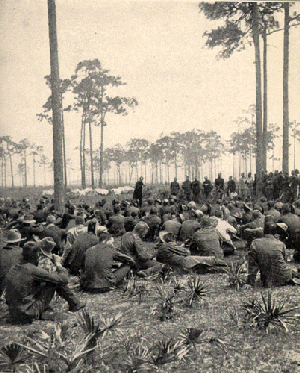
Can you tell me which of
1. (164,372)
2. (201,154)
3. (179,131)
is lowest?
(164,372)

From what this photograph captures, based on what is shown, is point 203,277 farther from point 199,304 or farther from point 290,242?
point 290,242

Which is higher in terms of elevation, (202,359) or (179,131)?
(179,131)

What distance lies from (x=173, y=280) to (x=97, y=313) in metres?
1.63

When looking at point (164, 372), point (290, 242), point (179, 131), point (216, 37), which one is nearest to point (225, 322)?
point (164, 372)

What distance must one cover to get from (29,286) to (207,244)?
3.75 metres

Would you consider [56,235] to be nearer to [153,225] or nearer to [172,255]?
[172,255]

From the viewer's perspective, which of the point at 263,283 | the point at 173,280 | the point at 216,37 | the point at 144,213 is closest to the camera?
the point at 263,283

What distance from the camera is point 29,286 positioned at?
3705mm

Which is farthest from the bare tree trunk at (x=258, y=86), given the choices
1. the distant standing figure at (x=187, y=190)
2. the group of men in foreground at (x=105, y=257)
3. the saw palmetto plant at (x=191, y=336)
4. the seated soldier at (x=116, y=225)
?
the saw palmetto plant at (x=191, y=336)

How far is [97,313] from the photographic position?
418cm

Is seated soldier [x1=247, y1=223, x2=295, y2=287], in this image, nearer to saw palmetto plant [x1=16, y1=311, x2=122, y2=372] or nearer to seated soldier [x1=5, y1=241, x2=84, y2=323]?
saw palmetto plant [x1=16, y1=311, x2=122, y2=372]

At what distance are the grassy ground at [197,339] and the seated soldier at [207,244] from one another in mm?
1645

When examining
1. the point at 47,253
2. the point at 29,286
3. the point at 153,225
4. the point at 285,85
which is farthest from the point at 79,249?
the point at 285,85

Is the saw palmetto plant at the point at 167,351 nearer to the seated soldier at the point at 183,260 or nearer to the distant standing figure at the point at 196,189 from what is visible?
the seated soldier at the point at 183,260
